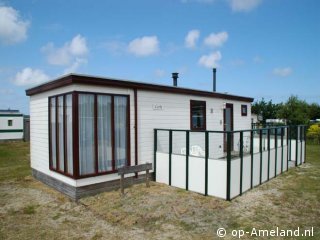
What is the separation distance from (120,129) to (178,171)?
196cm

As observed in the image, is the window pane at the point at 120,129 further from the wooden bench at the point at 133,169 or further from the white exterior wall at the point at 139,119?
the wooden bench at the point at 133,169

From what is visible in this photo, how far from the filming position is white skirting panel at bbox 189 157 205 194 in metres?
6.51

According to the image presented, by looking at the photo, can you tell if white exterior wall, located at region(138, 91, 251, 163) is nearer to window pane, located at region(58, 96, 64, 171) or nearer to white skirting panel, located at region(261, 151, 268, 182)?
white skirting panel, located at region(261, 151, 268, 182)

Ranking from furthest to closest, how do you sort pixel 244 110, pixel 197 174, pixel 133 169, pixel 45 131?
pixel 244 110 < pixel 45 131 < pixel 133 169 < pixel 197 174

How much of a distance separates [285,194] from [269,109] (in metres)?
29.1

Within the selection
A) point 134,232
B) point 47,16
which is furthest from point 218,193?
point 47,16

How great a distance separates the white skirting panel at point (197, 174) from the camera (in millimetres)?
6510

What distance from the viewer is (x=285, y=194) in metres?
6.54

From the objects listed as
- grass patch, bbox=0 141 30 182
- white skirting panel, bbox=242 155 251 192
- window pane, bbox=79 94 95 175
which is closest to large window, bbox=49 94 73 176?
window pane, bbox=79 94 95 175

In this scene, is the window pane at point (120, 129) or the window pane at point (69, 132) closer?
the window pane at point (69, 132)

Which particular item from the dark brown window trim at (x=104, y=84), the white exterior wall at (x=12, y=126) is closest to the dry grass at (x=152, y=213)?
the dark brown window trim at (x=104, y=84)

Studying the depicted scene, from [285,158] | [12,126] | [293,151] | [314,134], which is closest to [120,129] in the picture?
[285,158]

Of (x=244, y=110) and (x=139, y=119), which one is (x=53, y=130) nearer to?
(x=139, y=119)

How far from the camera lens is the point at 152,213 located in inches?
211
